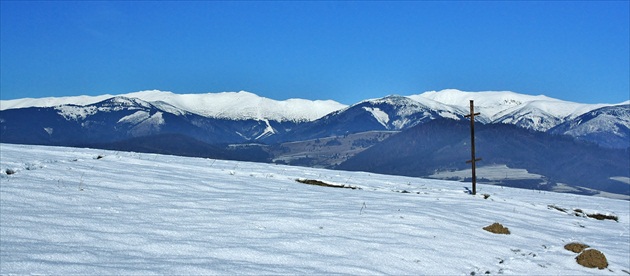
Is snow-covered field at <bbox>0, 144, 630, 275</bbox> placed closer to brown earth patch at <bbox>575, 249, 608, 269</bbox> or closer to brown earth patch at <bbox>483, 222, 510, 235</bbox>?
brown earth patch at <bbox>575, 249, 608, 269</bbox>

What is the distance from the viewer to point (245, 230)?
40.1 feet

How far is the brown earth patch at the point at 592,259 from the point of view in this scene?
12922 millimetres

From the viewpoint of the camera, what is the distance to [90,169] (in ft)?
61.8

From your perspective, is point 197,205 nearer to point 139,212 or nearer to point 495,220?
point 139,212

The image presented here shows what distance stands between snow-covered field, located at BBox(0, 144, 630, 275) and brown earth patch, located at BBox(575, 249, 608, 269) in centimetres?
18

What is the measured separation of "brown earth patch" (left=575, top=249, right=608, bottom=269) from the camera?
12922mm

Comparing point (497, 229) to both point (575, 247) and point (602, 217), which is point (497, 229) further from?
point (602, 217)

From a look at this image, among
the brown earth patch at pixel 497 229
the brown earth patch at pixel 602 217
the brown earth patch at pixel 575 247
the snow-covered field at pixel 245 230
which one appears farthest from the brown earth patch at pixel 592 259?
the brown earth patch at pixel 602 217

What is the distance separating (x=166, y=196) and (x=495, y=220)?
38.9ft

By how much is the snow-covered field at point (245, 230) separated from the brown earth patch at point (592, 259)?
0.18 metres

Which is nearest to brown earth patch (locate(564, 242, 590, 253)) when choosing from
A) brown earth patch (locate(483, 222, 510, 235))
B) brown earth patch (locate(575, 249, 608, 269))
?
brown earth patch (locate(575, 249, 608, 269))

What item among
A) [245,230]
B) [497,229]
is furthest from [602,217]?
[245,230]

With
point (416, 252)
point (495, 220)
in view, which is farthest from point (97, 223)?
point (495, 220)

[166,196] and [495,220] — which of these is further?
[495,220]
